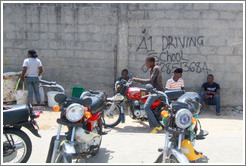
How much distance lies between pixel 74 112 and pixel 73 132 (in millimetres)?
230

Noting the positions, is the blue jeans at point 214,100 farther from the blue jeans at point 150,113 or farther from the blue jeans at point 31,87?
the blue jeans at point 31,87

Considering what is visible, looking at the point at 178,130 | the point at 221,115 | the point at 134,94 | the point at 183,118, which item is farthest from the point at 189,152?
the point at 221,115

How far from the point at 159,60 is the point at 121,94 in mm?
2106

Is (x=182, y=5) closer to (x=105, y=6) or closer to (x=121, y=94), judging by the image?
(x=105, y=6)

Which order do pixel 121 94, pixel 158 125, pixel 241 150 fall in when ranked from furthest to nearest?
pixel 121 94
pixel 158 125
pixel 241 150

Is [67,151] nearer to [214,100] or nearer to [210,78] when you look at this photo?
[214,100]

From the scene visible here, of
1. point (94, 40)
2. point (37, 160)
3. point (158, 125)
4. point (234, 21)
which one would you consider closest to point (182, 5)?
point (234, 21)

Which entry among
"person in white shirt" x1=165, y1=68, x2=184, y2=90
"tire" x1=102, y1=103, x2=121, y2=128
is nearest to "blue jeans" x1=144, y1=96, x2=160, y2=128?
"tire" x1=102, y1=103, x2=121, y2=128

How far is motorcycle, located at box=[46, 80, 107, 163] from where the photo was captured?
2926 millimetres

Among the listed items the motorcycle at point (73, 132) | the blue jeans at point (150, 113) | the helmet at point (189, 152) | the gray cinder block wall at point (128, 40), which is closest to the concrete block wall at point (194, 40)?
the gray cinder block wall at point (128, 40)

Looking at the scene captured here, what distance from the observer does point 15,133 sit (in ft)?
10.8

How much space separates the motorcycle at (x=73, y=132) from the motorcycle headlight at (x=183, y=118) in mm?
993

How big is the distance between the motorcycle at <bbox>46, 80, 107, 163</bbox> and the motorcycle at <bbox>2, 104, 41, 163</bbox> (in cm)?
46

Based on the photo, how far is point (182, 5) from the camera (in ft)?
23.5
